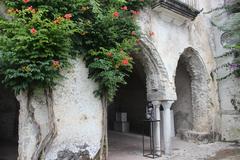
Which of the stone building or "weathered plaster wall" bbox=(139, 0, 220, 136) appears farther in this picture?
"weathered plaster wall" bbox=(139, 0, 220, 136)

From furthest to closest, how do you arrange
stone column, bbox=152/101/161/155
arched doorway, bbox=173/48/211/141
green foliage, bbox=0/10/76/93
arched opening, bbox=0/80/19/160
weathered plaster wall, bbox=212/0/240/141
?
1. arched opening, bbox=0/80/19/160
2. weathered plaster wall, bbox=212/0/240/141
3. arched doorway, bbox=173/48/211/141
4. stone column, bbox=152/101/161/155
5. green foliage, bbox=0/10/76/93

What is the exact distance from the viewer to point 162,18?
6.50 meters

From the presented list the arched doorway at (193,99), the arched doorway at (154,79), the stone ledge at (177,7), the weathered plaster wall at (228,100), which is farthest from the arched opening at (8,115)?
the weathered plaster wall at (228,100)

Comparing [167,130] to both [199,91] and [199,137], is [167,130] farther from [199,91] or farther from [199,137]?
[199,91]

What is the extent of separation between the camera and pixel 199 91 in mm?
7938

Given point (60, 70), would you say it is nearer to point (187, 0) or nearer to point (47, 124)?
point (47, 124)

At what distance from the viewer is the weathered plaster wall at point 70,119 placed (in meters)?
4.11

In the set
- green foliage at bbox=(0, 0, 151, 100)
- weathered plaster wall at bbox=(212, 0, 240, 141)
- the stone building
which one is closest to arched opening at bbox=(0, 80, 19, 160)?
the stone building

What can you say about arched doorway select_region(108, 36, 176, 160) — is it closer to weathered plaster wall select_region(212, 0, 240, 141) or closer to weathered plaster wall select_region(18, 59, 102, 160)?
weathered plaster wall select_region(18, 59, 102, 160)

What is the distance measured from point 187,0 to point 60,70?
189 inches

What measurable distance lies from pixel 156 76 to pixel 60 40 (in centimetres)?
297

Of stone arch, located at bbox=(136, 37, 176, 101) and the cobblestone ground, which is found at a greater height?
stone arch, located at bbox=(136, 37, 176, 101)

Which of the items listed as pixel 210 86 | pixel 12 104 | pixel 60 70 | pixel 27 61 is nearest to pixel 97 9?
pixel 60 70

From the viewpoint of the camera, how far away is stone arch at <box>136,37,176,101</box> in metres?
6.12
